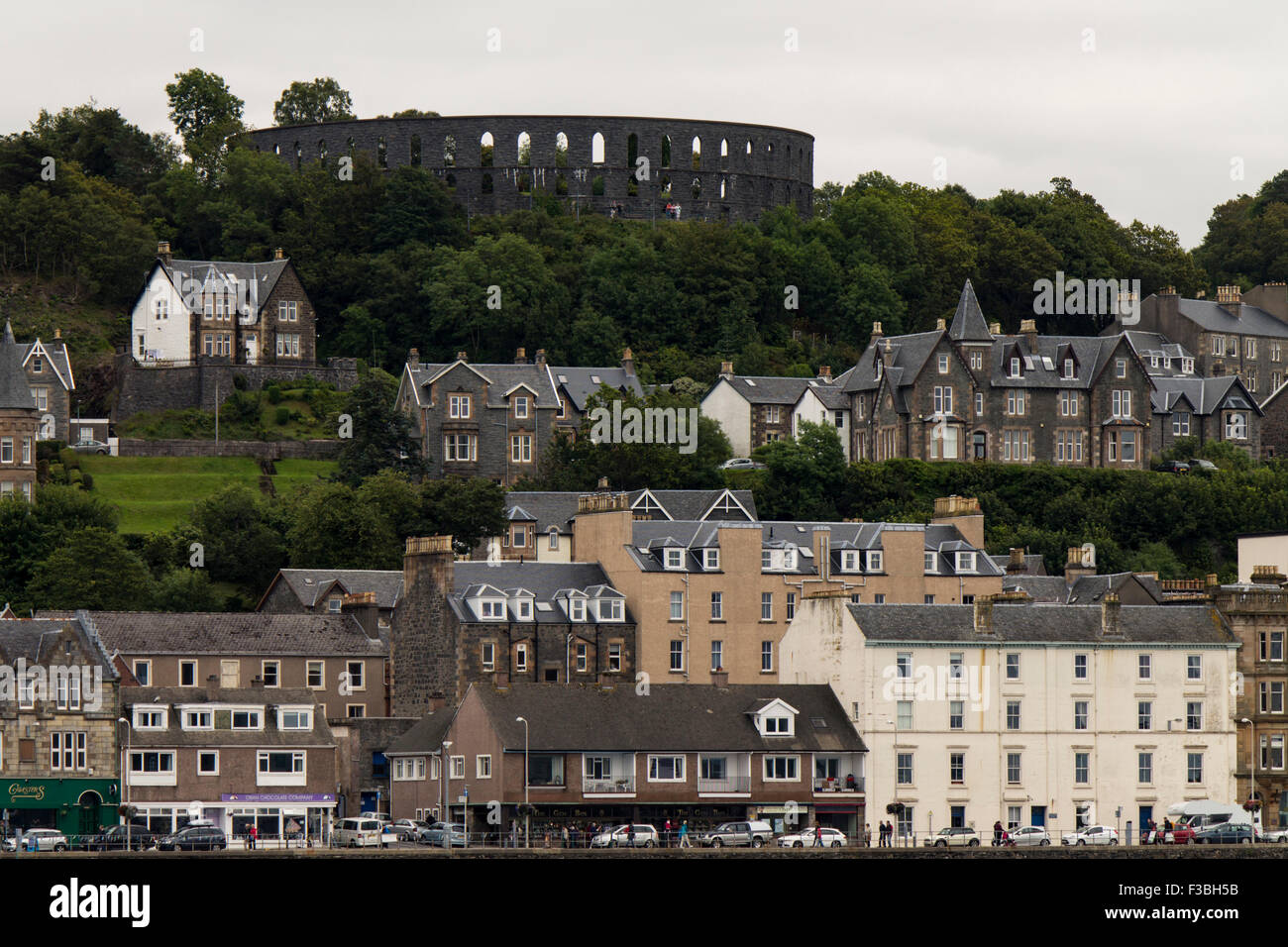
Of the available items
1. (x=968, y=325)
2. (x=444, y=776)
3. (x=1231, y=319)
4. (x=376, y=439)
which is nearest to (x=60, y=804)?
(x=444, y=776)

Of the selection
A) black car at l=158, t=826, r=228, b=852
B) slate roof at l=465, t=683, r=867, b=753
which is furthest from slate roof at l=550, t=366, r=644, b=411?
black car at l=158, t=826, r=228, b=852

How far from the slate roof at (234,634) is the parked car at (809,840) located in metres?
22.2

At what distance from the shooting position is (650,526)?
103m

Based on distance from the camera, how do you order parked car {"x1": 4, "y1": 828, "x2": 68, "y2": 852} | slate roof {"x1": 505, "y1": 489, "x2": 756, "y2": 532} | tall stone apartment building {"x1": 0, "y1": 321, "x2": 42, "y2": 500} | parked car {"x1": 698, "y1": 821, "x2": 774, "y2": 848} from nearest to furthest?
parked car {"x1": 4, "y1": 828, "x2": 68, "y2": 852} → parked car {"x1": 698, "y1": 821, "x2": 774, "y2": 848} → slate roof {"x1": 505, "y1": 489, "x2": 756, "y2": 532} → tall stone apartment building {"x1": 0, "y1": 321, "x2": 42, "y2": 500}

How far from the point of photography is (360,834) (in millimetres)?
79188

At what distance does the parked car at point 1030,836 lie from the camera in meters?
81.1

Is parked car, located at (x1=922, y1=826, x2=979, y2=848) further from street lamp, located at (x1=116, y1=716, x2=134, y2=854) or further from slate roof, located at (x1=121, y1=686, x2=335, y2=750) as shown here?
street lamp, located at (x1=116, y1=716, x2=134, y2=854)

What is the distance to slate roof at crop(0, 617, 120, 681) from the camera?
8650 centimetres

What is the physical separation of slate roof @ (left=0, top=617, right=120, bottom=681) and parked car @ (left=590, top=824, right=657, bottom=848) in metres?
17.7

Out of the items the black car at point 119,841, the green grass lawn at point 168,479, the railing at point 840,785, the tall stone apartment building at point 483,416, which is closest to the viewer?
the black car at point 119,841

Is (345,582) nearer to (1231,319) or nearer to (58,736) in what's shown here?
(58,736)

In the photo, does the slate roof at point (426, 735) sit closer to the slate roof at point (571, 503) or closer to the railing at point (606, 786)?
the railing at point (606, 786)

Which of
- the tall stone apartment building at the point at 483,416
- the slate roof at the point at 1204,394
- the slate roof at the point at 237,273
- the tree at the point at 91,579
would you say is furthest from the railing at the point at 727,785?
the slate roof at the point at 237,273
